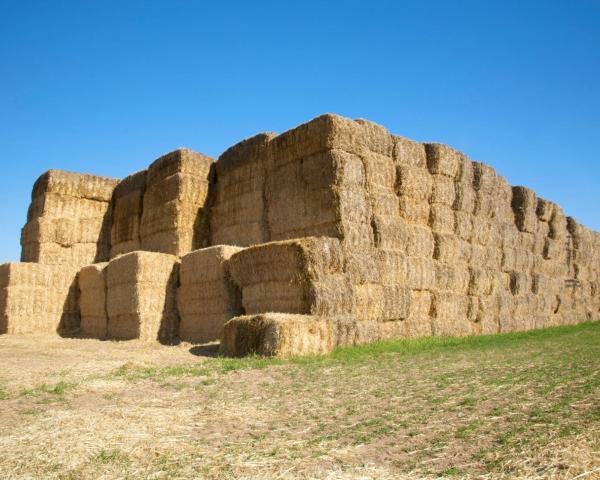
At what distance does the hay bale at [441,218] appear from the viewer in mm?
18156

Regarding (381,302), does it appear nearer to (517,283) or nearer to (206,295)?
(206,295)

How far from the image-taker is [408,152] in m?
17.5

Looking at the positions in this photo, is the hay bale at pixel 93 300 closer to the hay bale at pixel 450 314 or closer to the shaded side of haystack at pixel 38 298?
the shaded side of haystack at pixel 38 298

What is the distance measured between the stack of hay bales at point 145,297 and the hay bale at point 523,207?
1364 centimetres

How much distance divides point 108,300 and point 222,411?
13051 millimetres

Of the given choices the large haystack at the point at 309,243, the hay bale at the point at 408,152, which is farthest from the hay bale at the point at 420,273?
the hay bale at the point at 408,152

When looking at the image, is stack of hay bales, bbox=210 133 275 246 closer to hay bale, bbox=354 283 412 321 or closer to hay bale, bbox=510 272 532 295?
hay bale, bbox=354 283 412 321

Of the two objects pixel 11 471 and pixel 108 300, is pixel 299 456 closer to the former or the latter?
pixel 11 471

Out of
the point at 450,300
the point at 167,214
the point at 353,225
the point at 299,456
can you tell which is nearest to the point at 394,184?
the point at 353,225

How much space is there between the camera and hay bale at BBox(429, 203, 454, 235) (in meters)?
18.2

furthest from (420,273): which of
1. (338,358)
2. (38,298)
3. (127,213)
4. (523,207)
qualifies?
(38,298)

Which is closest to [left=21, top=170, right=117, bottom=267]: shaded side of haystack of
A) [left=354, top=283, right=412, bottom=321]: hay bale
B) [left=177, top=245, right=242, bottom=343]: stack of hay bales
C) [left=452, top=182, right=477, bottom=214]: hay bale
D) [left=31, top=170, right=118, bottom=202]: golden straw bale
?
[left=31, top=170, right=118, bottom=202]: golden straw bale

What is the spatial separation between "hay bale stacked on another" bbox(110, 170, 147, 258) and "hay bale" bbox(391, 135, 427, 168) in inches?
418

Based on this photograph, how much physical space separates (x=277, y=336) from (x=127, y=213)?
14.2 metres
